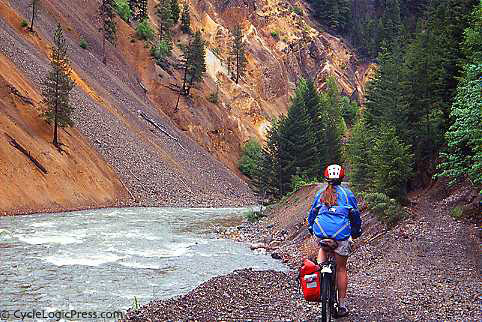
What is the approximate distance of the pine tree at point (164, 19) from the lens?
71106 millimetres

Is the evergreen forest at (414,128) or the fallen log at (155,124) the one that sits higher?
the evergreen forest at (414,128)

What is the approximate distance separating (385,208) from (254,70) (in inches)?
2795


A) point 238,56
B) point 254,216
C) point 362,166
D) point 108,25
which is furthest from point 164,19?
point 362,166

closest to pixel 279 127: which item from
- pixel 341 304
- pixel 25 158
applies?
pixel 25 158

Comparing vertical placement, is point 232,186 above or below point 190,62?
below

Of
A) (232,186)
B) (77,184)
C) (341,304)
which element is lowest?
(232,186)

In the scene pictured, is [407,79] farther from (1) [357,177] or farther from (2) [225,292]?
(2) [225,292]

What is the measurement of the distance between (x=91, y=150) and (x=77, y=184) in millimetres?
5847

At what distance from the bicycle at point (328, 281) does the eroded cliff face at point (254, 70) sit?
57003mm

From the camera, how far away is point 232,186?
2180 inches

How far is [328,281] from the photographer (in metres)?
6.50

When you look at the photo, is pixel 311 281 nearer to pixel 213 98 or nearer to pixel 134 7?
pixel 213 98

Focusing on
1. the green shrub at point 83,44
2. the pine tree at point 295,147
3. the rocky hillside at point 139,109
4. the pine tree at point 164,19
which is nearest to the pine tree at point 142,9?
the pine tree at point 164,19

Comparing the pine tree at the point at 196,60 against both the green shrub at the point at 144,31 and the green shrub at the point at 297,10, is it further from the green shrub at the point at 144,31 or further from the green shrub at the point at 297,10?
the green shrub at the point at 297,10
